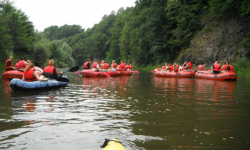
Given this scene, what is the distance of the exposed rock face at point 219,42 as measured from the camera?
82.2ft

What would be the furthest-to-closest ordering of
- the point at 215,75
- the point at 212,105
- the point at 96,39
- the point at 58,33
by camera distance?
the point at 58,33
the point at 96,39
the point at 215,75
the point at 212,105

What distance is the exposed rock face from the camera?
82.2 feet

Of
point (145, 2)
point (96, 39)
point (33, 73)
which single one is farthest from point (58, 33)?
point (33, 73)

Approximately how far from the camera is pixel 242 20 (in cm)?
2536

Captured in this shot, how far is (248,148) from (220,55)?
23676mm

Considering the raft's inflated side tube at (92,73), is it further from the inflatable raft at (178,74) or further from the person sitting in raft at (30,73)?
the person sitting in raft at (30,73)

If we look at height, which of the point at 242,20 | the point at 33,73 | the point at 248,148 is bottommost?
the point at 248,148

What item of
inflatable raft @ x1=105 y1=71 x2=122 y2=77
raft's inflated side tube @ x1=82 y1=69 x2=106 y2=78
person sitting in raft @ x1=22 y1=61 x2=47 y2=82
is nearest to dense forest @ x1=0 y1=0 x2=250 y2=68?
inflatable raft @ x1=105 y1=71 x2=122 y2=77

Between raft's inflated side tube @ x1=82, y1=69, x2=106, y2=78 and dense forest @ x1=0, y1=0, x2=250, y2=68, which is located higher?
dense forest @ x1=0, y1=0, x2=250, y2=68

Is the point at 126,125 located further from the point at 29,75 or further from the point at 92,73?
the point at 92,73

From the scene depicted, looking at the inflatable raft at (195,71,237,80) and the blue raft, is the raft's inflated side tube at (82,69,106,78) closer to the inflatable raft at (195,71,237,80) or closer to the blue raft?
the inflatable raft at (195,71,237,80)

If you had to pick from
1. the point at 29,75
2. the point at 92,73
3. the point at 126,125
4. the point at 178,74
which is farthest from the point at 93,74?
the point at 126,125

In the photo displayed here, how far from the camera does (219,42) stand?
26.4 m

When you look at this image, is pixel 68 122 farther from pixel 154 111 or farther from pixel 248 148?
pixel 248 148
